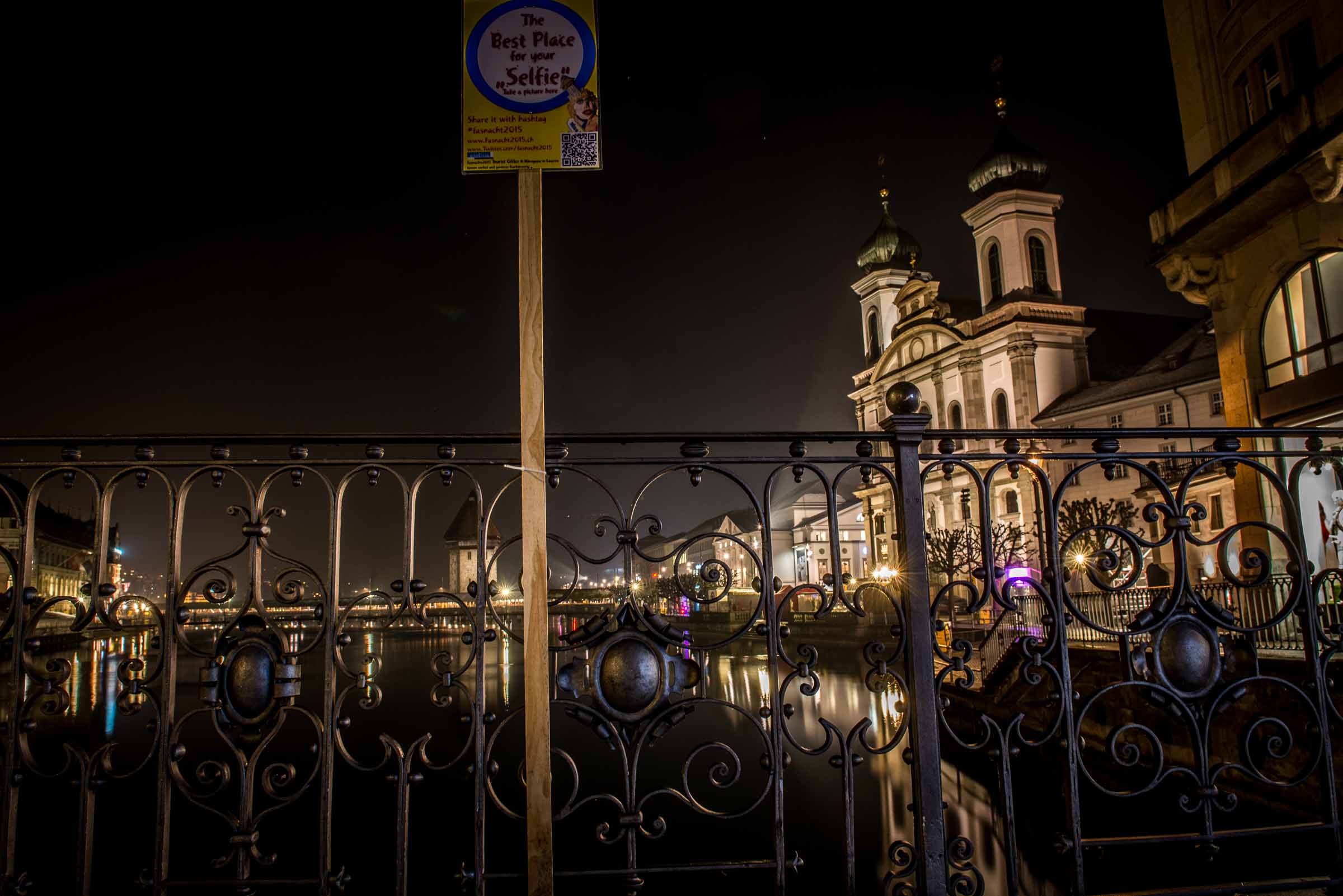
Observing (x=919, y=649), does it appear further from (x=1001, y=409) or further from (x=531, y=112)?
(x=1001, y=409)

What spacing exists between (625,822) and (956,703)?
20.0 m

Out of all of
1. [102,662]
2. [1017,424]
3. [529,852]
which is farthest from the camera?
[102,662]

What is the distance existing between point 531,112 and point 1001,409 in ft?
145

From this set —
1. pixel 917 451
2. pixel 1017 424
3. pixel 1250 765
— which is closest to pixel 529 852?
pixel 917 451

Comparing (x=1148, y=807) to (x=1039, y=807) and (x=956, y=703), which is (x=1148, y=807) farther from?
(x=956, y=703)

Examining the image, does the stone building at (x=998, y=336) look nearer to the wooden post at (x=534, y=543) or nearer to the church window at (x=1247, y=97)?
the church window at (x=1247, y=97)

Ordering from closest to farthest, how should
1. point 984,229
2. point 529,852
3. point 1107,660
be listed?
point 529,852, point 1107,660, point 984,229

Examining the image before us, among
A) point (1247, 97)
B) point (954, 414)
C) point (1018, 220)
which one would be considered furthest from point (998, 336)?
point (1247, 97)

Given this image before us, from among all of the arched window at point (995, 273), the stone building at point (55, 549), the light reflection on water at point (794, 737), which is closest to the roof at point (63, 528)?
the stone building at point (55, 549)

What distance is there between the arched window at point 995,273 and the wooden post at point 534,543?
149 ft

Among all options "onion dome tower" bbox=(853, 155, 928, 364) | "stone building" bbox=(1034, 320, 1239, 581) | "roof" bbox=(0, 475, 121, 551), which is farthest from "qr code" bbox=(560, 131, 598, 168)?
"roof" bbox=(0, 475, 121, 551)

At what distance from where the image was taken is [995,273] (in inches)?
1751

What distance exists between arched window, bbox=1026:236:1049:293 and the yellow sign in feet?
150

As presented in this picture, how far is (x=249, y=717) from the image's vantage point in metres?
2.72
